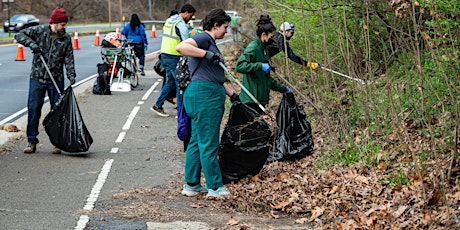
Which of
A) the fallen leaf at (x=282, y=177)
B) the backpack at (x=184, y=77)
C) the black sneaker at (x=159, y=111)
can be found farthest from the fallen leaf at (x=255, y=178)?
the black sneaker at (x=159, y=111)

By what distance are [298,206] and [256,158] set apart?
1.31 meters

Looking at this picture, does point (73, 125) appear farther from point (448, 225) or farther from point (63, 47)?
point (448, 225)

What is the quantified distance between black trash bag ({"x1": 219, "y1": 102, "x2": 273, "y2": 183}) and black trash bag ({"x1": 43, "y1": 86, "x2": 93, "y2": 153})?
2365 millimetres

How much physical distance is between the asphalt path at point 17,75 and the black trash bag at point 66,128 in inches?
165

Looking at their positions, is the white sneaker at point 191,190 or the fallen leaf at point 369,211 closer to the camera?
the fallen leaf at point 369,211

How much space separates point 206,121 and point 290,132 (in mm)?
2037

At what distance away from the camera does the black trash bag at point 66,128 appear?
10.7 meters

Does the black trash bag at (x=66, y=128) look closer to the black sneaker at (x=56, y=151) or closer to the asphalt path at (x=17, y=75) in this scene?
the black sneaker at (x=56, y=151)

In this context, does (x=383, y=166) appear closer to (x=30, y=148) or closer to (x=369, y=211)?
(x=369, y=211)

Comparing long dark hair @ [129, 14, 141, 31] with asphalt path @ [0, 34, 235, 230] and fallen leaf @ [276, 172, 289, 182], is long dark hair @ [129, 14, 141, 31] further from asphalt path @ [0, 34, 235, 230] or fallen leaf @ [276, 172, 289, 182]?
fallen leaf @ [276, 172, 289, 182]

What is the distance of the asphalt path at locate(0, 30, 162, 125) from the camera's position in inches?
663

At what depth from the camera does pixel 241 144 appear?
908 cm

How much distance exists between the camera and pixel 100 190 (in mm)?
8719

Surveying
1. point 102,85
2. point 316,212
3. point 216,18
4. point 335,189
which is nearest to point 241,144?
point 335,189
